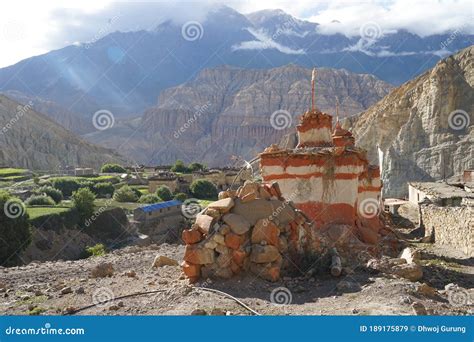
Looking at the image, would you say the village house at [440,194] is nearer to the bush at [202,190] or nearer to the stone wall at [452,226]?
the stone wall at [452,226]

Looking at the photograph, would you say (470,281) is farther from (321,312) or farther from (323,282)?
(321,312)

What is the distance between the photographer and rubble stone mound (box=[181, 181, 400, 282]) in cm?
899

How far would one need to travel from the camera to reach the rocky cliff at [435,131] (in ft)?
142

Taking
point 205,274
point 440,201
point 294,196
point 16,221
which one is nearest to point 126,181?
point 16,221

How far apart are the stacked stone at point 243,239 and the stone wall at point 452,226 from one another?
6.76 metres

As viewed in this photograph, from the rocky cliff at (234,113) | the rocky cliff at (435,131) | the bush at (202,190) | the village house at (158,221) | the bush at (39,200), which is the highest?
the rocky cliff at (234,113)

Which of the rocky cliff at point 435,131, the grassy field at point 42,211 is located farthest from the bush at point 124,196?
the rocky cliff at point 435,131

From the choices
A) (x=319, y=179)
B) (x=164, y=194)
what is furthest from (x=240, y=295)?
(x=164, y=194)

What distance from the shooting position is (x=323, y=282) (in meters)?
8.91

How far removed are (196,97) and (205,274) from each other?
16638cm

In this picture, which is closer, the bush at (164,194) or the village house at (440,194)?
the village house at (440,194)

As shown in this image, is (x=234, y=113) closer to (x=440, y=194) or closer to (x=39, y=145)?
(x=39, y=145)

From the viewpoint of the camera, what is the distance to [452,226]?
16.0 m

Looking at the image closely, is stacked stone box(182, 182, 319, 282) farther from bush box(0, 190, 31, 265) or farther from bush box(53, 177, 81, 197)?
bush box(53, 177, 81, 197)
